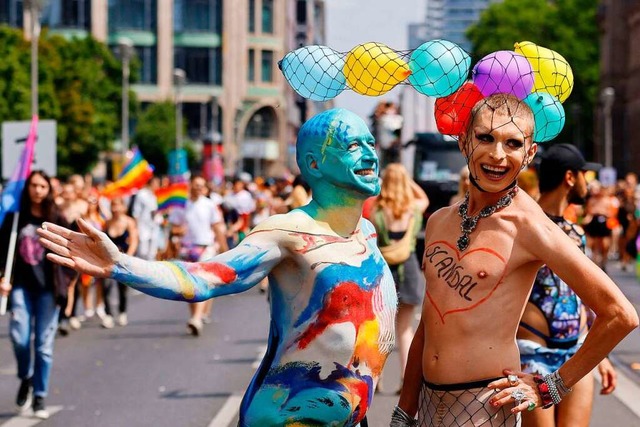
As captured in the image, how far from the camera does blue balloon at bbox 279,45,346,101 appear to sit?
4.59 m

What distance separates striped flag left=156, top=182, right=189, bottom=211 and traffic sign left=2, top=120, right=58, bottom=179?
227 centimetres

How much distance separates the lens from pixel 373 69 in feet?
15.0

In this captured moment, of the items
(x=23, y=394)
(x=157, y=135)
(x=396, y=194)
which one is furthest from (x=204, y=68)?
(x=23, y=394)

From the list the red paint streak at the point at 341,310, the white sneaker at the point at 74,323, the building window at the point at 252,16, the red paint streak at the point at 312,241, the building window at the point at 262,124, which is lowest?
the building window at the point at 262,124

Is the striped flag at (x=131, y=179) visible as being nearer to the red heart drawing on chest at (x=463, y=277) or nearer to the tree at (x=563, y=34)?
the red heart drawing on chest at (x=463, y=277)

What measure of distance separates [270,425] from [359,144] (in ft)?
2.99

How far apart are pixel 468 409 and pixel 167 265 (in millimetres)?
1062

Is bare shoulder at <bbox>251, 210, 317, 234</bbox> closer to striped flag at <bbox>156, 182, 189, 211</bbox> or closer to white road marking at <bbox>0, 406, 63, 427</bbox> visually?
white road marking at <bbox>0, 406, 63, 427</bbox>

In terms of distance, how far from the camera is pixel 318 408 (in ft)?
13.8

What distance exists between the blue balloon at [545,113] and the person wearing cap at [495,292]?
0.68 ft

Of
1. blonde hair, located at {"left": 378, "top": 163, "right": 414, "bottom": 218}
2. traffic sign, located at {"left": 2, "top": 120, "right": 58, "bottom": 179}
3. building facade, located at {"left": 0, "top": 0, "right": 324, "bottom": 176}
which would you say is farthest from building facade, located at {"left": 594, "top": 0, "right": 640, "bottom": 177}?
blonde hair, located at {"left": 378, "top": 163, "right": 414, "bottom": 218}

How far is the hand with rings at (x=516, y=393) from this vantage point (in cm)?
416

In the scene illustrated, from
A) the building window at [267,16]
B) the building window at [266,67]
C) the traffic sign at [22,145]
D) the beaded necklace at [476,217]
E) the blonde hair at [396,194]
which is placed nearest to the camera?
the beaded necklace at [476,217]

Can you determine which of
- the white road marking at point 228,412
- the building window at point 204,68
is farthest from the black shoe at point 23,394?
the building window at point 204,68
